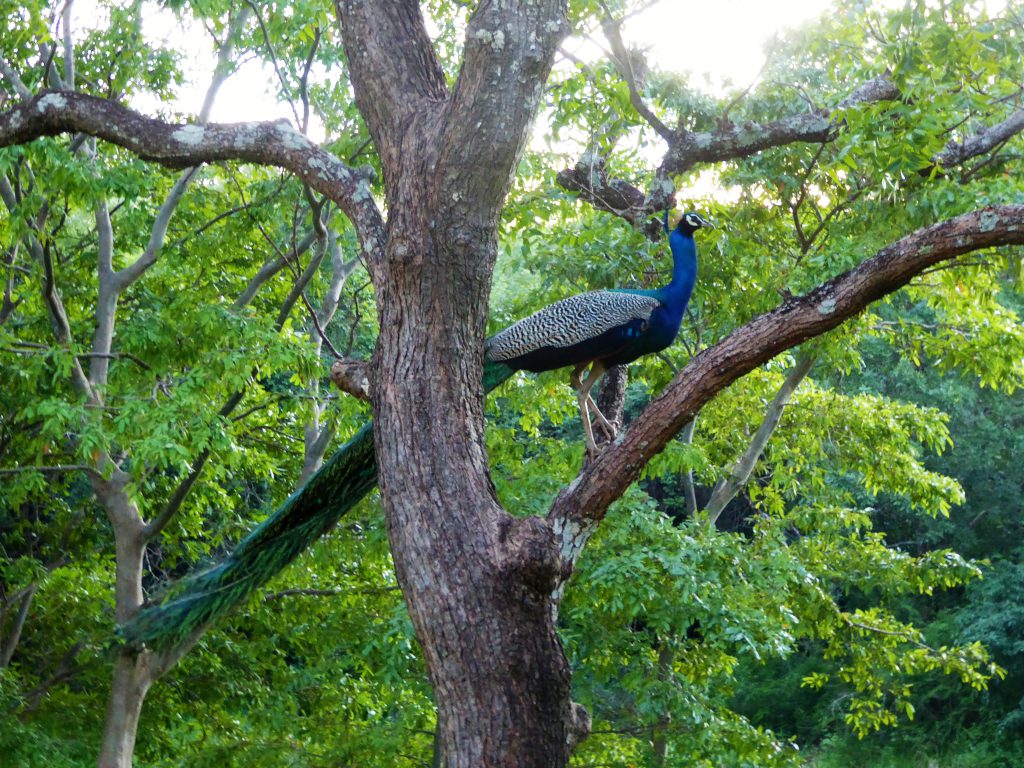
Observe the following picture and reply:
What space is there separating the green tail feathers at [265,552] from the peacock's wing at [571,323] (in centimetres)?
9

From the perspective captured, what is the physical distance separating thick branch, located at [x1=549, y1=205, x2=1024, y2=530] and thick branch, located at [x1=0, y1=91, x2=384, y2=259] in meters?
1.06

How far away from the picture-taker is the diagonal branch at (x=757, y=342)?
3129mm

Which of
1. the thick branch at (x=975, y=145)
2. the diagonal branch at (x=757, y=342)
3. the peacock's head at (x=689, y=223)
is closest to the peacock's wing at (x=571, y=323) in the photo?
the peacock's head at (x=689, y=223)

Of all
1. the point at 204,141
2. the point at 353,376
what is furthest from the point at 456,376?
the point at 204,141

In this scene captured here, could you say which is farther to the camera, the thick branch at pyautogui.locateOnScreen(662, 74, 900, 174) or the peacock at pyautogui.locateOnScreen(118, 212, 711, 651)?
the thick branch at pyautogui.locateOnScreen(662, 74, 900, 174)

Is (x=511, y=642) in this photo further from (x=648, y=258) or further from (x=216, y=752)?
(x=216, y=752)

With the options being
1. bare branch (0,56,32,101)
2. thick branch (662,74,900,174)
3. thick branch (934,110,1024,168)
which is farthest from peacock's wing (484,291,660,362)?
bare branch (0,56,32,101)

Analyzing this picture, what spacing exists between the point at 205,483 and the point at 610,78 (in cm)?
382

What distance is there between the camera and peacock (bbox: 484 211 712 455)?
417 cm

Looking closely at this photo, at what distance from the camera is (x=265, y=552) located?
3.98 metres

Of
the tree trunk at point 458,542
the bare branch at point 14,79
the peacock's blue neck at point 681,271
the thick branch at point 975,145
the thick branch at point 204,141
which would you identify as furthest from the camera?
the bare branch at point 14,79

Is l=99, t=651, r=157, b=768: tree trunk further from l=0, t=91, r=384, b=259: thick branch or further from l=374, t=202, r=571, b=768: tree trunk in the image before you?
l=374, t=202, r=571, b=768: tree trunk

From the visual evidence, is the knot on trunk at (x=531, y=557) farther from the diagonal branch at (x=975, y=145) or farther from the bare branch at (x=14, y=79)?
the bare branch at (x=14, y=79)

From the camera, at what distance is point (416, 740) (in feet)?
25.2
